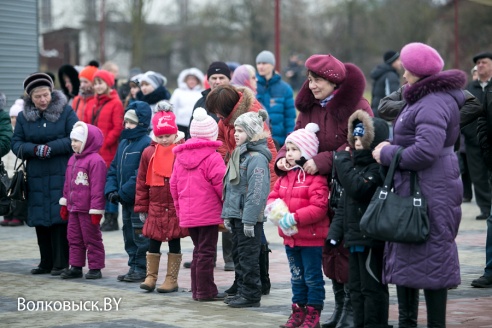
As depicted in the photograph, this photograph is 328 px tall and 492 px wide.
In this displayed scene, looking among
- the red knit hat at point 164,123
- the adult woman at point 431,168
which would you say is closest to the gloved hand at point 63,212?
the red knit hat at point 164,123

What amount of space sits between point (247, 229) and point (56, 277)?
2.90 m

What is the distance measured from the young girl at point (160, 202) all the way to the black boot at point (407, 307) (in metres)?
2.61

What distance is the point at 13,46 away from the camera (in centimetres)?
2247

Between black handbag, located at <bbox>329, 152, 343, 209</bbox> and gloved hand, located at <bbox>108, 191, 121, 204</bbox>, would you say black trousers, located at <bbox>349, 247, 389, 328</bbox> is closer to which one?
black handbag, located at <bbox>329, 152, 343, 209</bbox>

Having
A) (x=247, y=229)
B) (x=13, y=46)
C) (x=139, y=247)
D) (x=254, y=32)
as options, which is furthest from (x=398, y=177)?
(x=254, y=32)

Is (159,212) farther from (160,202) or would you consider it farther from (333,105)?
→ (333,105)

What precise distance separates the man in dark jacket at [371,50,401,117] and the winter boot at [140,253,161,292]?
30.3 feet

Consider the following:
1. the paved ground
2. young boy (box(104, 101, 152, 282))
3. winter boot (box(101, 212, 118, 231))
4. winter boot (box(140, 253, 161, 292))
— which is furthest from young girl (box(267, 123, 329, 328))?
winter boot (box(101, 212, 118, 231))

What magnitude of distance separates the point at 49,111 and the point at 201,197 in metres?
2.59

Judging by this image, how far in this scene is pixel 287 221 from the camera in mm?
7648

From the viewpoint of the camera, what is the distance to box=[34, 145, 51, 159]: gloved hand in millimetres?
10773

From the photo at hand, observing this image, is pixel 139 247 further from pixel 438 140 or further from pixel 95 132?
pixel 438 140

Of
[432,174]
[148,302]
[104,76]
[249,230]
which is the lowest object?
[148,302]

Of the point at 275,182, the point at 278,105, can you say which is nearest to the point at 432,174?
the point at 275,182
